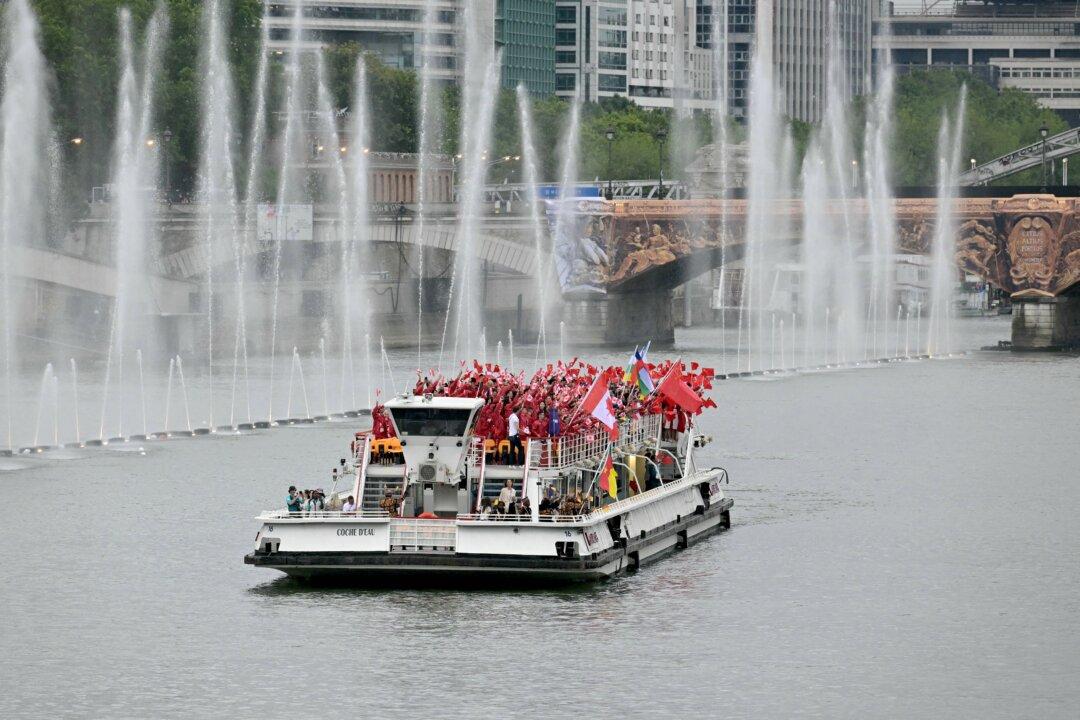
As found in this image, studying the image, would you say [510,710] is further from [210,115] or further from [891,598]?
[210,115]

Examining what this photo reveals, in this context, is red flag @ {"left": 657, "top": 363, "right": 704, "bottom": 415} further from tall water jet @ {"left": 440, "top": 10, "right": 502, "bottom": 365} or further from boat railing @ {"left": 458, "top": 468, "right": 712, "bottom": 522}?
tall water jet @ {"left": 440, "top": 10, "right": 502, "bottom": 365}

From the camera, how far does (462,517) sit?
43.2m

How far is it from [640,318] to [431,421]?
2979 inches

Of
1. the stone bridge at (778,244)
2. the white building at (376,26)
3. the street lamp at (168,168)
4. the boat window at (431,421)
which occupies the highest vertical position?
the white building at (376,26)

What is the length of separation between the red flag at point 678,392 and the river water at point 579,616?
263 centimetres

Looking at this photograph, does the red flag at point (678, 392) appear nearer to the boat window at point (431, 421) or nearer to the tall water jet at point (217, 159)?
the boat window at point (431, 421)

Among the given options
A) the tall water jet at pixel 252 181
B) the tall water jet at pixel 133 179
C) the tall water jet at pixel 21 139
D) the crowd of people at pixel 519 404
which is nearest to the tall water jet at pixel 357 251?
the tall water jet at pixel 252 181

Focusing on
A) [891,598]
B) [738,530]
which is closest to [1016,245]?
[738,530]

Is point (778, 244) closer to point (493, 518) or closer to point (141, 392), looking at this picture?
point (141, 392)

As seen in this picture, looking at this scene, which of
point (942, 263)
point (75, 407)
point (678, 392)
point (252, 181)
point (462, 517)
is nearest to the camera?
point (462, 517)

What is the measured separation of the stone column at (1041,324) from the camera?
10900cm

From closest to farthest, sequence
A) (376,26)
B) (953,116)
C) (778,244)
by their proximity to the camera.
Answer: (778,244), (953,116), (376,26)

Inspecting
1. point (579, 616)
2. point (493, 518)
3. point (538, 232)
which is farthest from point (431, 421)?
point (538, 232)

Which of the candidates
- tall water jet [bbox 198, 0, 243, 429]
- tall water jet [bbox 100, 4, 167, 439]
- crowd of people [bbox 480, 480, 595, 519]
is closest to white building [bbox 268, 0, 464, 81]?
tall water jet [bbox 198, 0, 243, 429]
